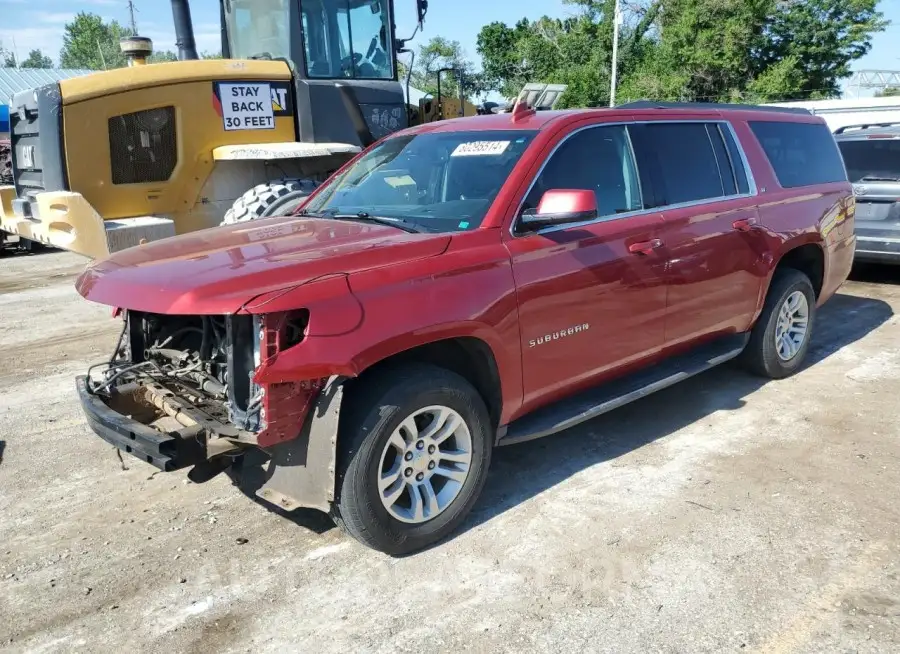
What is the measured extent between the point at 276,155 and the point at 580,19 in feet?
127

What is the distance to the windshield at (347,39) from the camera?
24.5 ft

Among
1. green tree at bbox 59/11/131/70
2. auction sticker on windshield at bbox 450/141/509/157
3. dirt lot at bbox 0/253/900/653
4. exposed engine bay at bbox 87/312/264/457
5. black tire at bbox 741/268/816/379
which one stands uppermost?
green tree at bbox 59/11/131/70

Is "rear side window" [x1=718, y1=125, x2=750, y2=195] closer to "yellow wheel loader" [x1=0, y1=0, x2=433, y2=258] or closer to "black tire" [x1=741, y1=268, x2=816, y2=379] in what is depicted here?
"black tire" [x1=741, y1=268, x2=816, y2=379]

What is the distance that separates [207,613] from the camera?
3.09 meters

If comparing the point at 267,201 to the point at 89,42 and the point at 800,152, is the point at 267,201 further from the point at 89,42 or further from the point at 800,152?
the point at 89,42

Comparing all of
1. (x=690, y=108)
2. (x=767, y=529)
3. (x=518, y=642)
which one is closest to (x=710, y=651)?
(x=518, y=642)

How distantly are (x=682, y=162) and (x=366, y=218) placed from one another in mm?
2053

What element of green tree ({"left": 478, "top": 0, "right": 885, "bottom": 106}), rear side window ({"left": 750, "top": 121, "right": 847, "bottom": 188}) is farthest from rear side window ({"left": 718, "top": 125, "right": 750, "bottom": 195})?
green tree ({"left": 478, "top": 0, "right": 885, "bottom": 106})

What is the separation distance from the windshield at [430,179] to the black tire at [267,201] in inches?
61.8

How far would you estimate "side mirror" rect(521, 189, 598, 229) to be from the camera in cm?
356

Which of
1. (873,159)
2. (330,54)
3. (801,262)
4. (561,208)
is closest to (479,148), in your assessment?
(561,208)

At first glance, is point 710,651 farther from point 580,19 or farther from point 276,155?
point 580,19

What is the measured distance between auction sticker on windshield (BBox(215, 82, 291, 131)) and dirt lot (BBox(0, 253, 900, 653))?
327 cm

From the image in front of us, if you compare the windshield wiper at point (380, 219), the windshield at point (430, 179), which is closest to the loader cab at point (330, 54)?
the windshield at point (430, 179)
